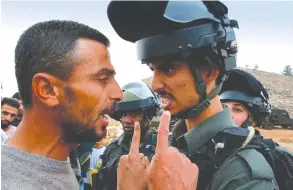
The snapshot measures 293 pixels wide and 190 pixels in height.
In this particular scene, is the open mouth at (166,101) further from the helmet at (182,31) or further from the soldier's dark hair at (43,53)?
the soldier's dark hair at (43,53)

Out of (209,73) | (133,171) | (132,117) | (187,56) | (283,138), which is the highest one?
(187,56)

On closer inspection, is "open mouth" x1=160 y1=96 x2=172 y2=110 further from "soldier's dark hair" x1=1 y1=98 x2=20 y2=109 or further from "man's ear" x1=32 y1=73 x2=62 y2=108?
"soldier's dark hair" x1=1 y1=98 x2=20 y2=109

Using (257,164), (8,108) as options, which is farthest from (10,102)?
(257,164)

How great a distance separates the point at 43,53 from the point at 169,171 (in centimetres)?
97

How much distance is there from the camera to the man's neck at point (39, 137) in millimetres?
1898

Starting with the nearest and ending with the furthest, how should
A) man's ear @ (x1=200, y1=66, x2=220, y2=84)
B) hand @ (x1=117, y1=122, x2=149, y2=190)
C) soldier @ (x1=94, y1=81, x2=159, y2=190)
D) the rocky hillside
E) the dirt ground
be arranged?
1. hand @ (x1=117, y1=122, x2=149, y2=190)
2. man's ear @ (x1=200, y1=66, x2=220, y2=84)
3. soldier @ (x1=94, y1=81, x2=159, y2=190)
4. the dirt ground
5. the rocky hillside

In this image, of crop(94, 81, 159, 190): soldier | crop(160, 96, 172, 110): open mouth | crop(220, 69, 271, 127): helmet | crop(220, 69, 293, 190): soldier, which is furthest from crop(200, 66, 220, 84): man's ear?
crop(94, 81, 159, 190): soldier

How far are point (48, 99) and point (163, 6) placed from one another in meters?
1.01

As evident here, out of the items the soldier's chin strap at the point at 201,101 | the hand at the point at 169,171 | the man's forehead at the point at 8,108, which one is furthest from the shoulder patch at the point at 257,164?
the man's forehead at the point at 8,108

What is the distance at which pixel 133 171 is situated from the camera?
2068mm

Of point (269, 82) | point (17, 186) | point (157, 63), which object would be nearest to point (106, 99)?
point (157, 63)

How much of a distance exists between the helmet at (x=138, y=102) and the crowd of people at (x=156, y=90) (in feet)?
8.76

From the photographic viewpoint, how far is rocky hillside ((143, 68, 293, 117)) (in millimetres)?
41156

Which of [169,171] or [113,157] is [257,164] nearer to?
[169,171]
